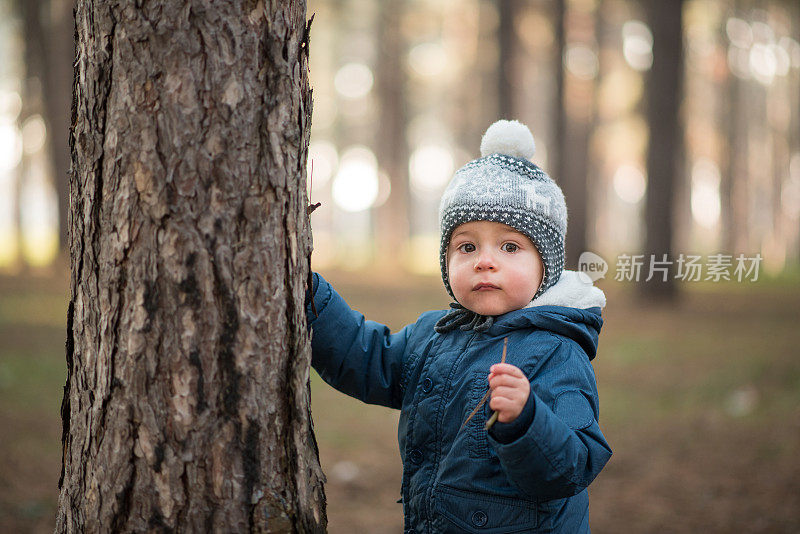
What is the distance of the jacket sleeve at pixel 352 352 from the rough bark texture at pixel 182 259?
0.46 metres

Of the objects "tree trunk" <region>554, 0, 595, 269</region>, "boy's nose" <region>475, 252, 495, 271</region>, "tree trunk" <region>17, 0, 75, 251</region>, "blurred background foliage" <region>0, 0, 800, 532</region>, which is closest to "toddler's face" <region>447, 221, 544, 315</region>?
"boy's nose" <region>475, 252, 495, 271</region>

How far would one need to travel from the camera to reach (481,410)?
83.6 inches

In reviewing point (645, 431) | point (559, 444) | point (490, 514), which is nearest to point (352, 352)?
point (490, 514)

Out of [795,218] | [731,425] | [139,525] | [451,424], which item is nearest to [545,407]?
[451,424]

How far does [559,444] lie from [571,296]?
629 mm

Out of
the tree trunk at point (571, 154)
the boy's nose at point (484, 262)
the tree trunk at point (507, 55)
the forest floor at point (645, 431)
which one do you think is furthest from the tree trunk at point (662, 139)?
the boy's nose at point (484, 262)

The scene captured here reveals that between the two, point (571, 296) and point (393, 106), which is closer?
point (571, 296)

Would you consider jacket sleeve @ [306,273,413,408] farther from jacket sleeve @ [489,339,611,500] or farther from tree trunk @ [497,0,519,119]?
tree trunk @ [497,0,519,119]

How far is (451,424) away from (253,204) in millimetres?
908

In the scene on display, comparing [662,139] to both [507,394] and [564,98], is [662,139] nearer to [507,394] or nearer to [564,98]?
[564,98]

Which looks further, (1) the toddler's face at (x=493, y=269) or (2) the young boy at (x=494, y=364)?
(1) the toddler's face at (x=493, y=269)

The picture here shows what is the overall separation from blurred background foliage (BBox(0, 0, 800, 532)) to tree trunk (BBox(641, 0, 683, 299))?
0.03 metres

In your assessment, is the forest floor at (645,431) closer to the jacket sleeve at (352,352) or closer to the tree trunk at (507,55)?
the jacket sleeve at (352,352)

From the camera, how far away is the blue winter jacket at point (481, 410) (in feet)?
6.22
